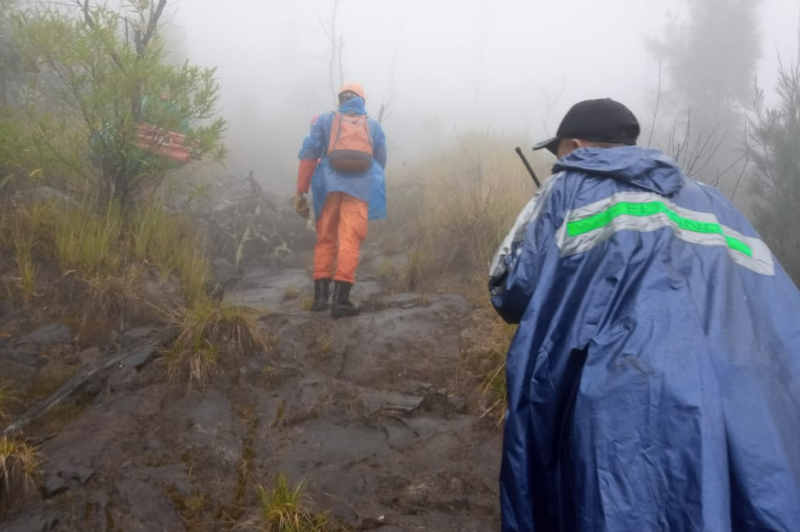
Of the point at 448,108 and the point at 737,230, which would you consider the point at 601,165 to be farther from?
the point at 448,108

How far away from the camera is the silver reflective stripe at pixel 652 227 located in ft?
4.58

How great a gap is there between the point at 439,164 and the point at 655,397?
837 cm

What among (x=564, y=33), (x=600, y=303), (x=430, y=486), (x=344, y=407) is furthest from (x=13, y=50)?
(x=564, y=33)

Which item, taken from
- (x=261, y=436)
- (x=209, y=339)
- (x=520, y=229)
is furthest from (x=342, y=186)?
(x=520, y=229)

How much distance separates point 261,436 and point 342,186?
7.68 feet

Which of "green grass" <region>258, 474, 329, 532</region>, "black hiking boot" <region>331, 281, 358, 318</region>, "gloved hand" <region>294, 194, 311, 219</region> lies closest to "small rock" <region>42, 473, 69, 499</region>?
"green grass" <region>258, 474, 329, 532</region>

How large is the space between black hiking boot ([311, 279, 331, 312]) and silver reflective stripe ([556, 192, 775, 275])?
3.37 m

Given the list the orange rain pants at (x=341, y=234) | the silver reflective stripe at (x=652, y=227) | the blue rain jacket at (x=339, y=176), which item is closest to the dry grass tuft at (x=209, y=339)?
the orange rain pants at (x=341, y=234)

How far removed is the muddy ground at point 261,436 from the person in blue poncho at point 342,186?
73cm

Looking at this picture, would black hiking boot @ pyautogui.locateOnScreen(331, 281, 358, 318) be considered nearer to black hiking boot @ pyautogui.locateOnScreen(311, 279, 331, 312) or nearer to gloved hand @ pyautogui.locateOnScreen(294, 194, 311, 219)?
black hiking boot @ pyautogui.locateOnScreen(311, 279, 331, 312)

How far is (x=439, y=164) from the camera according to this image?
9273 mm

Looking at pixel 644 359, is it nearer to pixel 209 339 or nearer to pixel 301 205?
pixel 209 339

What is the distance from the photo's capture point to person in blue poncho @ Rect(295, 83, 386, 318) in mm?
4504

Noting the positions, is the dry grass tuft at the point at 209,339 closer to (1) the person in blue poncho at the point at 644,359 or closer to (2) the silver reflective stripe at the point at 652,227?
(1) the person in blue poncho at the point at 644,359
